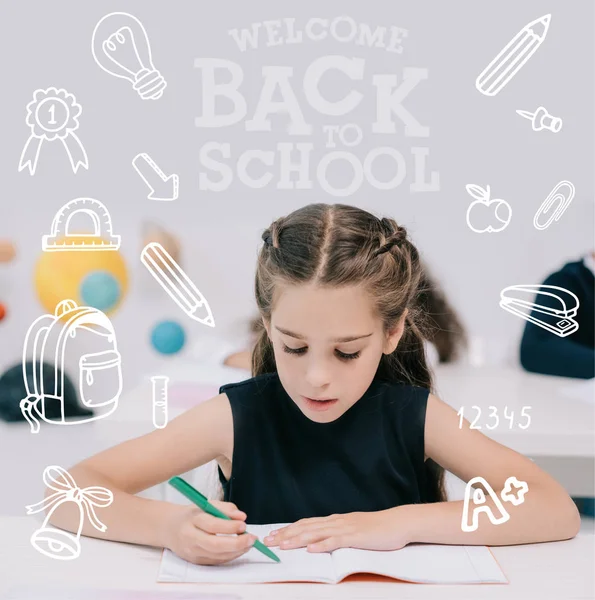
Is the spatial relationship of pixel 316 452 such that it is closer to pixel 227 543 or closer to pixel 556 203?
pixel 227 543

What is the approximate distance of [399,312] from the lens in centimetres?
66

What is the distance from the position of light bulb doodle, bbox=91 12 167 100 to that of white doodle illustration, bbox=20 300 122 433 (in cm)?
19

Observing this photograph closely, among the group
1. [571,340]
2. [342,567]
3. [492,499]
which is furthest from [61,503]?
[571,340]

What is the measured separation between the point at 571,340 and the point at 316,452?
37cm

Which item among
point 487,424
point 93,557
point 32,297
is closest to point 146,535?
point 93,557

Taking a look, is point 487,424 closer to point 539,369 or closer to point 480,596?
point 539,369

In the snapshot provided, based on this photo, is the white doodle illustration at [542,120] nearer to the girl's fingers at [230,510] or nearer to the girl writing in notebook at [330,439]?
the girl writing in notebook at [330,439]

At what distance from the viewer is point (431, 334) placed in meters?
0.75

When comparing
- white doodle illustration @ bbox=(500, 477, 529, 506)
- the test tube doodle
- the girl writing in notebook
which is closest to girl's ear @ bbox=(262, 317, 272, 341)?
the girl writing in notebook

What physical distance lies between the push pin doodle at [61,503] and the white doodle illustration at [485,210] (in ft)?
1.23

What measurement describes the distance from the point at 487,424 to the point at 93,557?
389 mm

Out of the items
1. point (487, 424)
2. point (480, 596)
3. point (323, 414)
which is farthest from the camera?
point (487, 424)

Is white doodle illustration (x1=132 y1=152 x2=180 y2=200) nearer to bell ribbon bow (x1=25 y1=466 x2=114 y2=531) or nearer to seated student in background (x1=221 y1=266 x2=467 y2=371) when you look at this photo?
seated student in background (x1=221 y1=266 x2=467 y2=371)

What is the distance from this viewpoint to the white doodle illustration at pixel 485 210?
0.70 m
